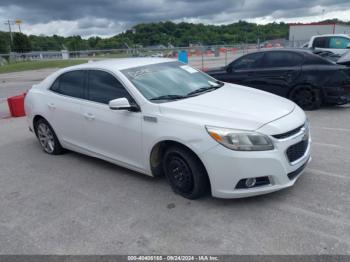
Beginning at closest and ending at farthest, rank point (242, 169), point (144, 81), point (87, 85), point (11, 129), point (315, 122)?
point (242, 169), point (144, 81), point (87, 85), point (315, 122), point (11, 129)

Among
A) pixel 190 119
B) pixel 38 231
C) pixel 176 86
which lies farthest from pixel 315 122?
pixel 38 231

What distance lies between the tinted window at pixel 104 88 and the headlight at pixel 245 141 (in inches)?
56.9

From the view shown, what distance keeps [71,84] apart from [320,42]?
1275cm

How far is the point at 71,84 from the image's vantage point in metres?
5.04

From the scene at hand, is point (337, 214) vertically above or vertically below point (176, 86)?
below

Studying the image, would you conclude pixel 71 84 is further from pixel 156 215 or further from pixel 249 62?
pixel 249 62

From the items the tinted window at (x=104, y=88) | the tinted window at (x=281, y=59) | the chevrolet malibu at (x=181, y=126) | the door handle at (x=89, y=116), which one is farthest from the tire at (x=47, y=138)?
the tinted window at (x=281, y=59)

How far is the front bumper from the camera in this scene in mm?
3252

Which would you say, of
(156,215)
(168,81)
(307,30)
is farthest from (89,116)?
(307,30)

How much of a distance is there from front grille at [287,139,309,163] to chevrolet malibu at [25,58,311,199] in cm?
1

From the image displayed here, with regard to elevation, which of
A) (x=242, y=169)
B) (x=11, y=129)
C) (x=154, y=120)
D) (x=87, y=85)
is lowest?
(x=11, y=129)

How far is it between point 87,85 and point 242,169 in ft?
8.69

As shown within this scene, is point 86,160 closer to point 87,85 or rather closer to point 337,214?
point 87,85

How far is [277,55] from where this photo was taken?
26.6 ft
